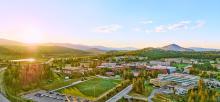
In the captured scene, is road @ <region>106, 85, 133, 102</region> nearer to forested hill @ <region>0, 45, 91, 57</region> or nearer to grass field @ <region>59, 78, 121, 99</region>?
grass field @ <region>59, 78, 121, 99</region>

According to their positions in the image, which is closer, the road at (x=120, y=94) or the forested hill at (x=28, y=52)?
the road at (x=120, y=94)

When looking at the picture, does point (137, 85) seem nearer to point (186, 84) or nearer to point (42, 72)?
point (186, 84)

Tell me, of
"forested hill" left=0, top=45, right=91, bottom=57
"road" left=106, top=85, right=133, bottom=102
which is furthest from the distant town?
"forested hill" left=0, top=45, right=91, bottom=57

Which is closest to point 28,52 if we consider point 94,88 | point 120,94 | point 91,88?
point 91,88

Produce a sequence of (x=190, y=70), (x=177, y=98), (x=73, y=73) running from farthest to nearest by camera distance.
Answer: (x=190, y=70)
(x=73, y=73)
(x=177, y=98)

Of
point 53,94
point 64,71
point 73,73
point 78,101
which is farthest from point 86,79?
point 78,101

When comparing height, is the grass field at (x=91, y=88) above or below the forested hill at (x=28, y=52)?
below

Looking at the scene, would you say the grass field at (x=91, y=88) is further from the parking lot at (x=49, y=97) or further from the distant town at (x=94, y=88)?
the parking lot at (x=49, y=97)

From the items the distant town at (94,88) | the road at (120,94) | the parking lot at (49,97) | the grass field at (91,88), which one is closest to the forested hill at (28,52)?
the distant town at (94,88)
